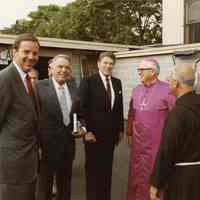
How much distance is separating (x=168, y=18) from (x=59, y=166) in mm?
11341

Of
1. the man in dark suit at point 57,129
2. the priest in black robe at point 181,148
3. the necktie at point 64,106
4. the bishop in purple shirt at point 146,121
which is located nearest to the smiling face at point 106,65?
the bishop in purple shirt at point 146,121

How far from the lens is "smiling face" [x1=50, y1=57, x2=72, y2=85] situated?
452 centimetres

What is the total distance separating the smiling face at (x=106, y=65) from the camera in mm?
4938

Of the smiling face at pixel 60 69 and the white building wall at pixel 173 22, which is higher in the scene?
the white building wall at pixel 173 22

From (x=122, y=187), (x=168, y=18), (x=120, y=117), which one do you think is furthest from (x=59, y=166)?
(x=168, y=18)

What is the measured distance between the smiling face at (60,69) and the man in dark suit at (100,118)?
427 millimetres

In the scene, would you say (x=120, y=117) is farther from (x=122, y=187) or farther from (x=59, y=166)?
(x=122, y=187)

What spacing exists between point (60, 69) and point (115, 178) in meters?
3.31

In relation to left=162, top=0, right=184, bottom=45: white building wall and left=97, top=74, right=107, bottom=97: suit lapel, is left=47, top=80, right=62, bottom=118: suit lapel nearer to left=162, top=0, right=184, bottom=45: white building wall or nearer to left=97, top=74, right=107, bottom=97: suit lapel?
left=97, top=74, right=107, bottom=97: suit lapel

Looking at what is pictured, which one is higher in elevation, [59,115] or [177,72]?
[177,72]

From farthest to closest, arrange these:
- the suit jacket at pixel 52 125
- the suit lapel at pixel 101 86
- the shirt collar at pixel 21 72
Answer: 1. the suit lapel at pixel 101 86
2. the suit jacket at pixel 52 125
3. the shirt collar at pixel 21 72

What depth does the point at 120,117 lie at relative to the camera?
17.0 feet

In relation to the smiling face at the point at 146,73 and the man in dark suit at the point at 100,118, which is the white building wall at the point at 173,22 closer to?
the man in dark suit at the point at 100,118

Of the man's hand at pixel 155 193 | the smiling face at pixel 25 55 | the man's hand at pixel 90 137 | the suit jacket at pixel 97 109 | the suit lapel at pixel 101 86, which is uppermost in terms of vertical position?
the smiling face at pixel 25 55
